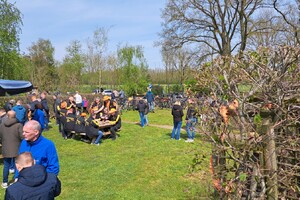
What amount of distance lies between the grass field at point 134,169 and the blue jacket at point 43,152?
192cm

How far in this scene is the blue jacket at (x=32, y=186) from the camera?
3.13m

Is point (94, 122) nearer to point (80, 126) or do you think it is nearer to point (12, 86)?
point (80, 126)

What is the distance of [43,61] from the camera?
1702 inches

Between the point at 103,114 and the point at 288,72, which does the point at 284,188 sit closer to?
the point at 288,72

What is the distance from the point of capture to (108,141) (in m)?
11.6

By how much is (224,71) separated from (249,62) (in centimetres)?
32

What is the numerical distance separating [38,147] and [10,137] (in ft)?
10.2

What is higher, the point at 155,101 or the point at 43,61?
the point at 43,61

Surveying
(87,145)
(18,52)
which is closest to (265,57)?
(87,145)

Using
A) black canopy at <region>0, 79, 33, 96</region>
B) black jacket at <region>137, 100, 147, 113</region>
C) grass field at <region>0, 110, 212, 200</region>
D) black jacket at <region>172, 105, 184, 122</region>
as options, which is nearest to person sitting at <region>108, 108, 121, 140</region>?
grass field at <region>0, 110, 212, 200</region>

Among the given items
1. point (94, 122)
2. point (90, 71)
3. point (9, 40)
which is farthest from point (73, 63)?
point (94, 122)

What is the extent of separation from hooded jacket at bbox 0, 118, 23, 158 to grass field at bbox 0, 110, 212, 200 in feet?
2.67

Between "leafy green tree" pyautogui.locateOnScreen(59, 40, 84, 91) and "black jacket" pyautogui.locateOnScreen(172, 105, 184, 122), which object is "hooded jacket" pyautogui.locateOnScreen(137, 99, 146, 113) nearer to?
"black jacket" pyautogui.locateOnScreen(172, 105, 184, 122)

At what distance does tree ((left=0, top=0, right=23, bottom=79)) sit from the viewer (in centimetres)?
1930
